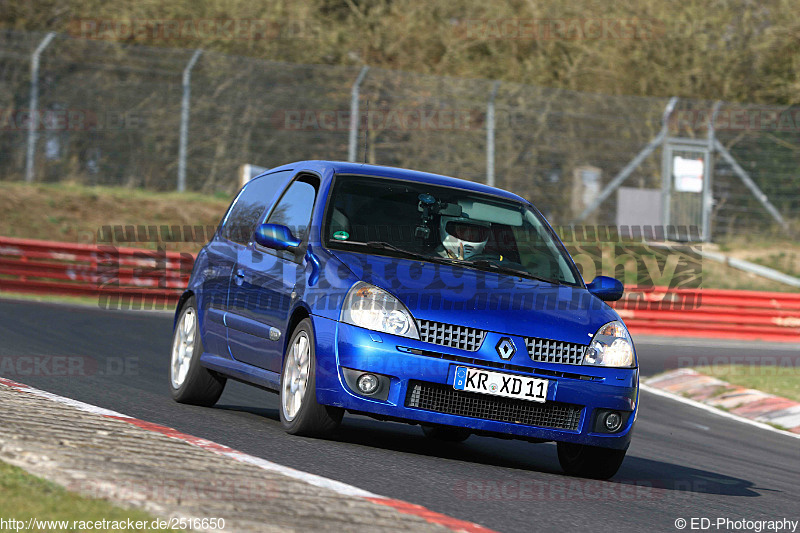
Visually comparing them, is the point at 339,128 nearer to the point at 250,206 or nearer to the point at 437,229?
the point at 250,206

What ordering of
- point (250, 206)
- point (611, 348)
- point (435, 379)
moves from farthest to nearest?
point (250, 206) → point (611, 348) → point (435, 379)

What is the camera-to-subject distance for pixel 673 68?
32.8m

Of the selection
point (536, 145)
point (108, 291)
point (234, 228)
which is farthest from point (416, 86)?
point (234, 228)

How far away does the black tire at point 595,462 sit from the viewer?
23.8 feet

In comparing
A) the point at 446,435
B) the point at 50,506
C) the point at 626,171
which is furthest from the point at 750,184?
the point at 50,506

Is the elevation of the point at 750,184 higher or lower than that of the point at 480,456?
higher

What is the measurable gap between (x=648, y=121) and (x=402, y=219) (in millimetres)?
19693

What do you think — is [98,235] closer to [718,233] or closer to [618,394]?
[718,233]

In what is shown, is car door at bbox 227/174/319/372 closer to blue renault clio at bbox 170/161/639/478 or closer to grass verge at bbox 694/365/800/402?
blue renault clio at bbox 170/161/639/478

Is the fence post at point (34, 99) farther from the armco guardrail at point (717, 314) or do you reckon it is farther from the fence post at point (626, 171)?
the armco guardrail at point (717, 314)

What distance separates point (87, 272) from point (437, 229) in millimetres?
14812

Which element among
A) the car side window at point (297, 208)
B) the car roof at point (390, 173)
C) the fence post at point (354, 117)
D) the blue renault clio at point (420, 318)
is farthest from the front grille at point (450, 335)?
the fence post at point (354, 117)

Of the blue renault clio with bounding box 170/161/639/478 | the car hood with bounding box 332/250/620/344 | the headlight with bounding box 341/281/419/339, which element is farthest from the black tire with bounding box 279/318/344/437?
the car hood with bounding box 332/250/620/344

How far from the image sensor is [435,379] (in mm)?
6617
